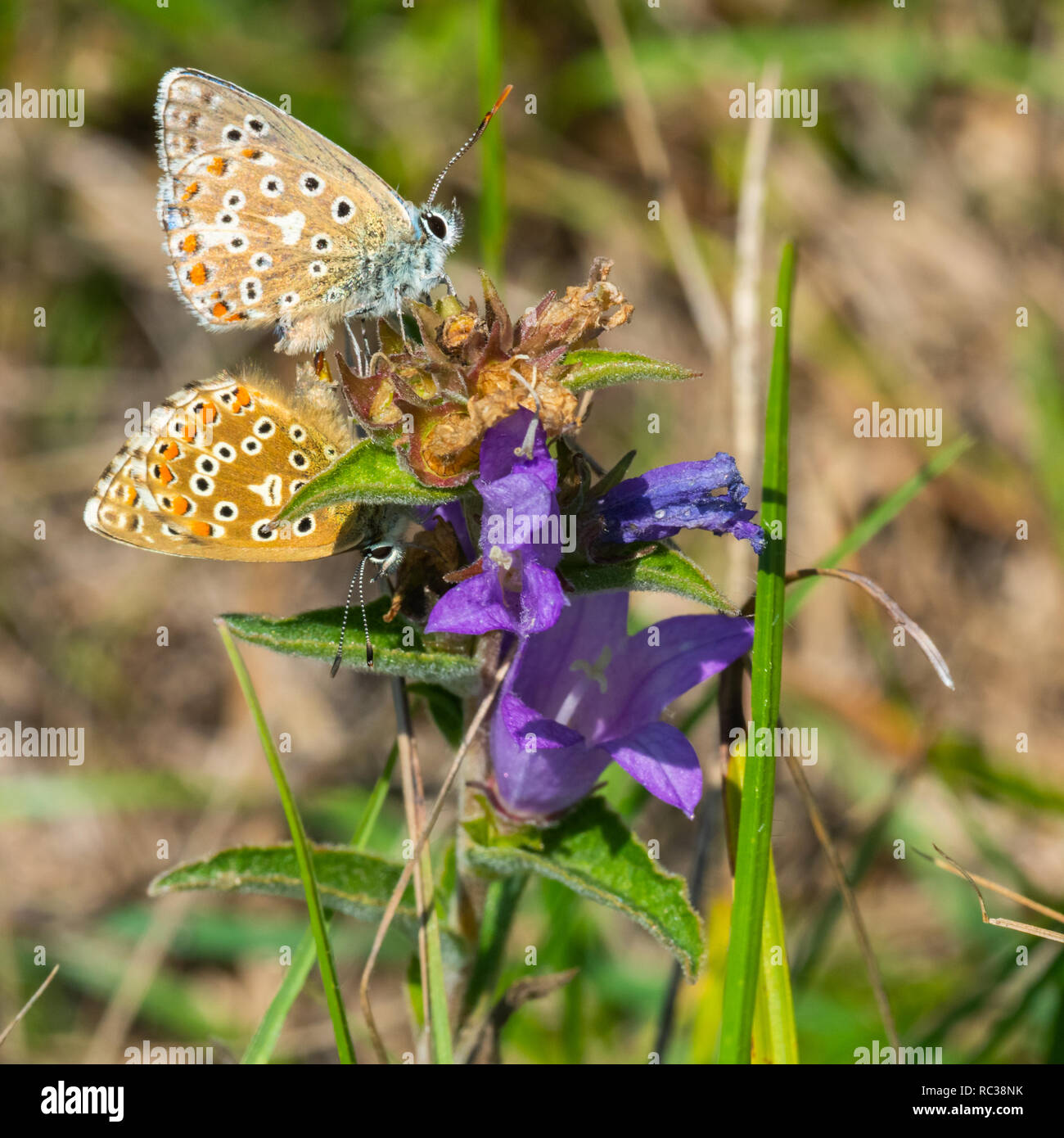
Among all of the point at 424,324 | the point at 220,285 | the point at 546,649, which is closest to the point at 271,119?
the point at 220,285

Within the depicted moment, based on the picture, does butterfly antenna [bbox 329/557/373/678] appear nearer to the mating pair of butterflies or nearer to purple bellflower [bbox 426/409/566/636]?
purple bellflower [bbox 426/409/566/636]

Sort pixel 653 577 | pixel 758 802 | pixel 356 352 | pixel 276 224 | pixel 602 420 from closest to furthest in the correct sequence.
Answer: pixel 653 577 → pixel 758 802 → pixel 356 352 → pixel 276 224 → pixel 602 420

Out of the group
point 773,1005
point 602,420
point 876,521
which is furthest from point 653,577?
point 602,420

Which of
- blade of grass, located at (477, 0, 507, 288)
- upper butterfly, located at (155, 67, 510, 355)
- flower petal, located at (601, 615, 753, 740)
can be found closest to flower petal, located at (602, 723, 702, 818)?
flower petal, located at (601, 615, 753, 740)

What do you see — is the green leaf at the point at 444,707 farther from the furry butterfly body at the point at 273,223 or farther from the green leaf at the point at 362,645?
Result: the furry butterfly body at the point at 273,223

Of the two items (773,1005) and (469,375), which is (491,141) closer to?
(469,375)

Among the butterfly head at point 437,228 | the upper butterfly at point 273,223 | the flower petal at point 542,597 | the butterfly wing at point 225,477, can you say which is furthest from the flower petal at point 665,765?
the butterfly head at point 437,228
